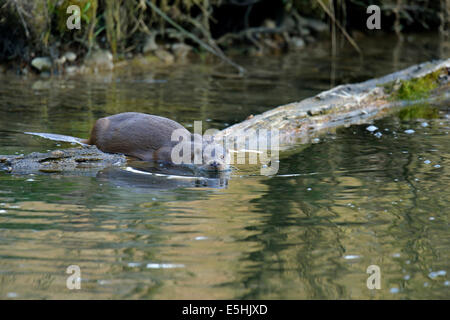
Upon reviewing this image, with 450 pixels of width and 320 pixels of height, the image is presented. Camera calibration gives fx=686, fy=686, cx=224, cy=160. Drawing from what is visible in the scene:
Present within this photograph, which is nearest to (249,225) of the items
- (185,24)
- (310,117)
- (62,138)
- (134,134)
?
(134,134)

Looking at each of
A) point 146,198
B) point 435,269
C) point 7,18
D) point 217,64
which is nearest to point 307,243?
point 435,269

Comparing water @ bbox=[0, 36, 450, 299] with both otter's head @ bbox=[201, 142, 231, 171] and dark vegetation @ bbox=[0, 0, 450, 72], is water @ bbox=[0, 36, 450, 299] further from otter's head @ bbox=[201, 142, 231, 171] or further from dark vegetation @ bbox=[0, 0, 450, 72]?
dark vegetation @ bbox=[0, 0, 450, 72]

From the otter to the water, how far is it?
0.26 meters

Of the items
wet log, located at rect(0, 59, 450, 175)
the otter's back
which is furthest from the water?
the otter's back

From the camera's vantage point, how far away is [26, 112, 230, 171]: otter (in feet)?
17.2

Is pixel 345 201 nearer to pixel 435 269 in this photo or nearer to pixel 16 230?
pixel 435 269

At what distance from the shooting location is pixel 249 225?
3.98 metres

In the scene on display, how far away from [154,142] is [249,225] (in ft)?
5.68

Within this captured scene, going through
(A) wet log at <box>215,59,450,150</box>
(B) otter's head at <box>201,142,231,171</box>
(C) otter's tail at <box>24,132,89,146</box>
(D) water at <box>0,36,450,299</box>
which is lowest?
(D) water at <box>0,36,450,299</box>

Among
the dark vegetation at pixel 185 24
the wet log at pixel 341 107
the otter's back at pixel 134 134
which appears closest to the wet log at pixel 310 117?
the wet log at pixel 341 107

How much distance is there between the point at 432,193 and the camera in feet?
15.1

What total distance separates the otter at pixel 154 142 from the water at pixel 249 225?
26 cm

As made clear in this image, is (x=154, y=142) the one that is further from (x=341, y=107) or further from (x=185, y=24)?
(x=185, y=24)

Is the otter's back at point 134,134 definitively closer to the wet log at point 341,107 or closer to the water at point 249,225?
the water at point 249,225
